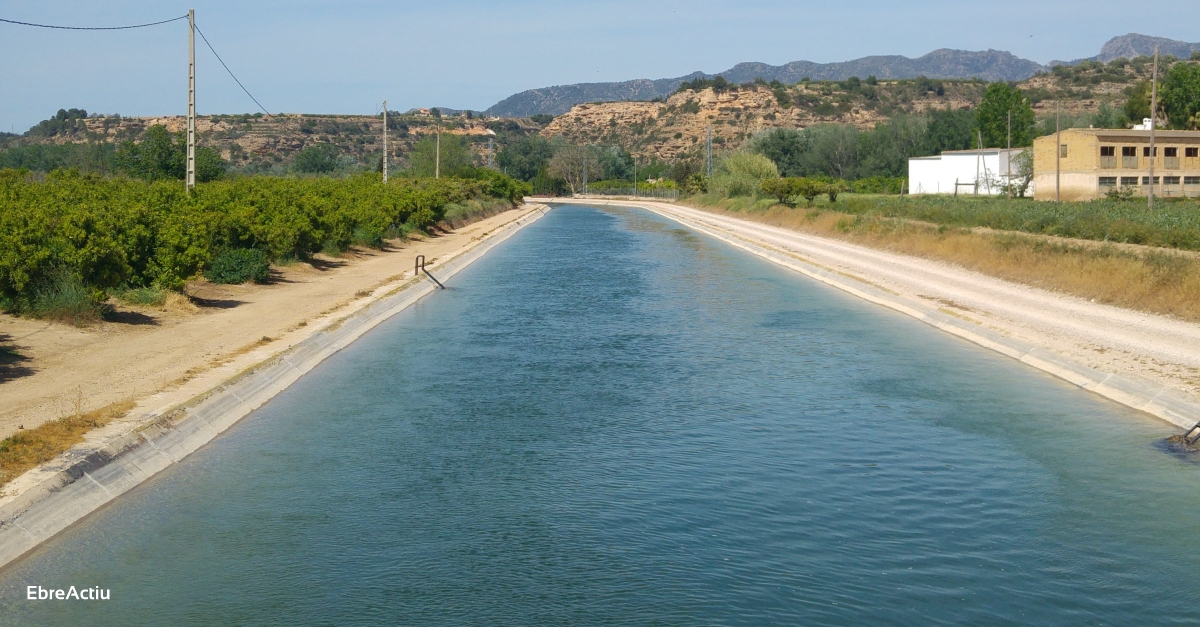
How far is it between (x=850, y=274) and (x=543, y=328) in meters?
12.6

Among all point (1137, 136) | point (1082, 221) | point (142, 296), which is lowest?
point (142, 296)

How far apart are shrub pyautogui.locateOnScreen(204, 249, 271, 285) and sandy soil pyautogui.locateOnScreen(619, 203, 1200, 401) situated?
14.7 m

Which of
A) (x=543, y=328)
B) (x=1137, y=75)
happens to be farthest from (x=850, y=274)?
(x=1137, y=75)

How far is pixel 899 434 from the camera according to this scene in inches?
477

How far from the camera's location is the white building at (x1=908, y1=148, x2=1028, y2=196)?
9469cm

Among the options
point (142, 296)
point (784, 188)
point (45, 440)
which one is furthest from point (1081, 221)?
point (45, 440)

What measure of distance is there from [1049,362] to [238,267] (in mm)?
17527

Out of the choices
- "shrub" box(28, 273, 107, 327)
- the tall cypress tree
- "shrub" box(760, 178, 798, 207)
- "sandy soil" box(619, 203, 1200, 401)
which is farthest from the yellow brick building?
"shrub" box(28, 273, 107, 327)

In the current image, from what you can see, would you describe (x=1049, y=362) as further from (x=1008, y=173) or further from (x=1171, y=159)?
(x=1008, y=173)

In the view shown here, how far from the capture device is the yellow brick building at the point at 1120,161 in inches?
3150

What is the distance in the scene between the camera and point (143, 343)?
16500mm

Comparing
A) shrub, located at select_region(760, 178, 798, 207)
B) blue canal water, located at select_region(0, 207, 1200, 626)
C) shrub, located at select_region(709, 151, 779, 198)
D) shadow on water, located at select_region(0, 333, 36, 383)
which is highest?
shrub, located at select_region(709, 151, 779, 198)

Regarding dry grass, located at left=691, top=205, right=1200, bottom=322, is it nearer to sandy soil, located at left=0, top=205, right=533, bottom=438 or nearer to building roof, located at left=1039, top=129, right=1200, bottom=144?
sandy soil, located at left=0, top=205, right=533, bottom=438

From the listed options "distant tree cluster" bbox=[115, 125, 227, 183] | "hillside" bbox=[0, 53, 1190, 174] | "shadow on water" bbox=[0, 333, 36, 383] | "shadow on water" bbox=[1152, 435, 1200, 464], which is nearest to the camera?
"shadow on water" bbox=[1152, 435, 1200, 464]
